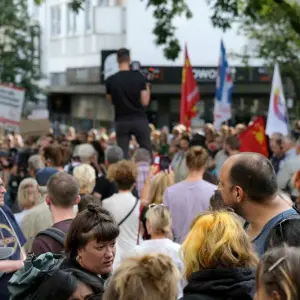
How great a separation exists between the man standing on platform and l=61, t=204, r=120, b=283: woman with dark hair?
8.02 m

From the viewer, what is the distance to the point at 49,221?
7.64m

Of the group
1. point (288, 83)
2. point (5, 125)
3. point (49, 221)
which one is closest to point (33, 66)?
point (288, 83)

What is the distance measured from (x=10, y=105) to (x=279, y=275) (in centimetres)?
1466

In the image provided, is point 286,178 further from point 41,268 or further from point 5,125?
point 5,125

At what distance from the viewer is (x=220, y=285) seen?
4.29 meters

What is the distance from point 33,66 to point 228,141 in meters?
33.4

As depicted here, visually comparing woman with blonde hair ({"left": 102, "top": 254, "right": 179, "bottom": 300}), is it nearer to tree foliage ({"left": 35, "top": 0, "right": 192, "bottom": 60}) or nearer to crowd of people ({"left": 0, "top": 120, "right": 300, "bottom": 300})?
crowd of people ({"left": 0, "top": 120, "right": 300, "bottom": 300})

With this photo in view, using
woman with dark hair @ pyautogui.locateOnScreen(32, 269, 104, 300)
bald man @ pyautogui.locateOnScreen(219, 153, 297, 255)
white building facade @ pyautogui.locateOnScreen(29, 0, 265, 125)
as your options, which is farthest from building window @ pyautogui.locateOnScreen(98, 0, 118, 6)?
woman with dark hair @ pyautogui.locateOnScreen(32, 269, 104, 300)

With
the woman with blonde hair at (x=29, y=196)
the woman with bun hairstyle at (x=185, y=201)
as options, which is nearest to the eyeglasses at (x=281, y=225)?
the woman with bun hairstyle at (x=185, y=201)

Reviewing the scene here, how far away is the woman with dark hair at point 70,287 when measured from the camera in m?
4.49

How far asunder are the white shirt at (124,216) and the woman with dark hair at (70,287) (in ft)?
12.6

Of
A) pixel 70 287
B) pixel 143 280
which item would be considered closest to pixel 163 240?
pixel 70 287

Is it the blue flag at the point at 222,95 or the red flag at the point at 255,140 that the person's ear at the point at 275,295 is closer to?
the red flag at the point at 255,140

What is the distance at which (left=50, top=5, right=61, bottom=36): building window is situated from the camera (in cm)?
4728
